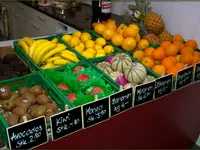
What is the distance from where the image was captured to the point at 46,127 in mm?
957

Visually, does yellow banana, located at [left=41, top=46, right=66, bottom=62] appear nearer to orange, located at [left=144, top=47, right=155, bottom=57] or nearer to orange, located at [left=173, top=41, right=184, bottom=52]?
orange, located at [left=144, top=47, right=155, bottom=57]

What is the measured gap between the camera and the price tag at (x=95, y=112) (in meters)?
1.05

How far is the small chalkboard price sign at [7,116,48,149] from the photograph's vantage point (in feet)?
2.92

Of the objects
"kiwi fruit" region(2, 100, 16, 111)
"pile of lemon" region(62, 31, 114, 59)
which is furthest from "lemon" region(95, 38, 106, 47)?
"kiwi fruit" region(2, 100, 16, 111)

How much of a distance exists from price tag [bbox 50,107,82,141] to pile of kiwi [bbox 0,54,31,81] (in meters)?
0.48

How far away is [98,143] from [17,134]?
45 centimetres

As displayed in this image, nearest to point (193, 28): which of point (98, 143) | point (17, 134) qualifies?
point (98, 143)

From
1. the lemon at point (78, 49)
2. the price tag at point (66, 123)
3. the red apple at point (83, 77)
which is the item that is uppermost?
the lemon at point (78, 49)

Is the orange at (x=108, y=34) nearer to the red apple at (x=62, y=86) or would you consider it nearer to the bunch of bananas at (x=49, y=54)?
the bunch of bananas at (x=49, y=54)

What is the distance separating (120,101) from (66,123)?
0.97 feet

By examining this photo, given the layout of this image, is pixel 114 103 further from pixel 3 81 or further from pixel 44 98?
pixel 3 81

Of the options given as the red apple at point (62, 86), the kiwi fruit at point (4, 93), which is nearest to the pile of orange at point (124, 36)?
the red apple at point (62, 86)

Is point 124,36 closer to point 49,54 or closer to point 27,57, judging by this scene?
point 49,54

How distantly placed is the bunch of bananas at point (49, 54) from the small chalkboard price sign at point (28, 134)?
0.55 metres
